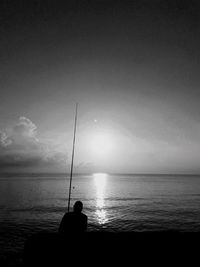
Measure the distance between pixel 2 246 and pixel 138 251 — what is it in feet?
39.5

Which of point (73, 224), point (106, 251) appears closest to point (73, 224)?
point (73, 224)

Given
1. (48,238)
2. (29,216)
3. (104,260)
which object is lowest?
(29,216)

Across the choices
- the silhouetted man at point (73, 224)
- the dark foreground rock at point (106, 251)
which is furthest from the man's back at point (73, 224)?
the dark foreground rock at point (106, 251)

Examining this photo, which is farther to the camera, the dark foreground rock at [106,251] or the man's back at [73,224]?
the man's back at [73,224]

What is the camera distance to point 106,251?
14.0ft

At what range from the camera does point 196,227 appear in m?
18.2

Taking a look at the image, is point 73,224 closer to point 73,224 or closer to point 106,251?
point 73,224

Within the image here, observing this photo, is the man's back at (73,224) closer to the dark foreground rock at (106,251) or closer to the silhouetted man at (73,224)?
the silhouetted man at (73,224)

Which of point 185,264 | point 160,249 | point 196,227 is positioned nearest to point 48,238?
point 160,249

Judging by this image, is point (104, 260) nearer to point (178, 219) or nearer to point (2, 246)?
A: point (2, 246)

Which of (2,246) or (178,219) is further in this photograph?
(178,219)

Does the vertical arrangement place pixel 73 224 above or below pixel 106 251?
above

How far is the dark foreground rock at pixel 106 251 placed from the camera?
Answer: 13.3 ft

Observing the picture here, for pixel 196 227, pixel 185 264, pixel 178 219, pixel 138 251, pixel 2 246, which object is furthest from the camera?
pixel 178 219
